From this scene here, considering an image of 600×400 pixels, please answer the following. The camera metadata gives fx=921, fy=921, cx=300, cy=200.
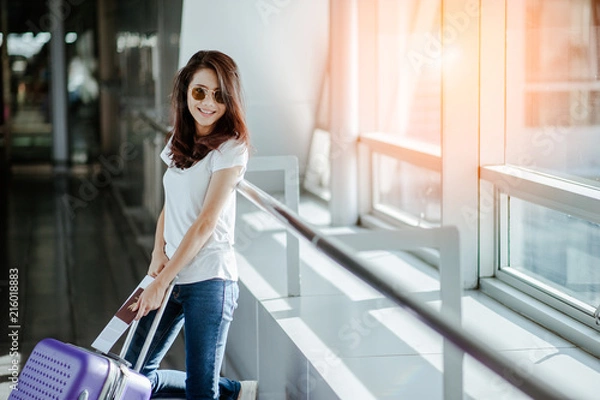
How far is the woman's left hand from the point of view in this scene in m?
2.78

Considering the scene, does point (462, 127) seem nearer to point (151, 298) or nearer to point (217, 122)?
point (217, 122)

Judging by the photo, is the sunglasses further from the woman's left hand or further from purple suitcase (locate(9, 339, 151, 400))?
purple suitcase (locate(9, 339, 151, 400))

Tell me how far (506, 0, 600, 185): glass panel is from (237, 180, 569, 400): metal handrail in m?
1.61

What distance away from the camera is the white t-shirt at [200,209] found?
283 centimetres

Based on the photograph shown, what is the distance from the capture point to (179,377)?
3.28 metres

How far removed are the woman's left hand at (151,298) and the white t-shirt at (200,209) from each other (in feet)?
0.28

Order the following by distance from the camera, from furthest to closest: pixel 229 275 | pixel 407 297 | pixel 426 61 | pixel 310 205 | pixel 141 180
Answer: pixel 141 180 → pixel 310 205 → pixel 426 61 → pixel 229 275 → pixel 407 297

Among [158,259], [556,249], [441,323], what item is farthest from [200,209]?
[556,249]

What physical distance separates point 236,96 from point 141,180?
6.03m

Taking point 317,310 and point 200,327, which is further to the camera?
point 317,310

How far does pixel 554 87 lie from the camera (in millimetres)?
4207

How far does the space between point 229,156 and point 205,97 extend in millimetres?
208

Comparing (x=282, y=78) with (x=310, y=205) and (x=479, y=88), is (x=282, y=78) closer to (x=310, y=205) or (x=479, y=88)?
(x=310, y=205)

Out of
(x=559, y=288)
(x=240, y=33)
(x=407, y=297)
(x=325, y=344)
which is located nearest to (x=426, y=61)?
(x=240, y=33)
